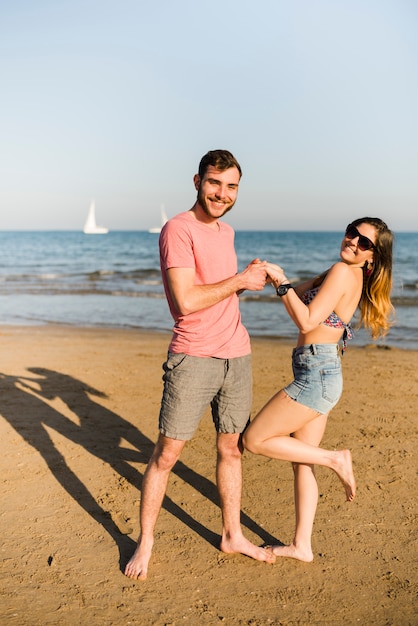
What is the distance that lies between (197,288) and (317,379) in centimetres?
83

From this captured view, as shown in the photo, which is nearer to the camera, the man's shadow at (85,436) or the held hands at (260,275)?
the held hands at (260,275)

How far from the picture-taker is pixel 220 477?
360cm

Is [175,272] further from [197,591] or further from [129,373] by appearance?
[129,373]

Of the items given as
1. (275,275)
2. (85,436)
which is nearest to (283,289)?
(275,275)

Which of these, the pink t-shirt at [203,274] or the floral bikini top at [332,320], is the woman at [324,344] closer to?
the floral bikini top at [332,320]

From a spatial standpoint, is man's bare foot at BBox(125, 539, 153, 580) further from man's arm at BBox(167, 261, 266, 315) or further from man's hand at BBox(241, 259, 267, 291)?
man's hand at BBox(241, 259, 267, 291)

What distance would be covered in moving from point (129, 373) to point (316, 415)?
4873mm

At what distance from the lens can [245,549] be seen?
3.54 meters

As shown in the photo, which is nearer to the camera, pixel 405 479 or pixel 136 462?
pixel 405 479

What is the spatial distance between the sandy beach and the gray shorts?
0.83 meters

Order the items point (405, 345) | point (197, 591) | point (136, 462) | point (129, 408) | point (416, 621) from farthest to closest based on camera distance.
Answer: point (405, 345) → point (129, 408) → point (136, 462) → point (197, 591) → point (416, 621)

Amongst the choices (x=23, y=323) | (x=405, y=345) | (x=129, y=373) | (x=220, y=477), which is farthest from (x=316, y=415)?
(x=23, y=323)

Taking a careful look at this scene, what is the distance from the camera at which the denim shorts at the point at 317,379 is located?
10.8ft

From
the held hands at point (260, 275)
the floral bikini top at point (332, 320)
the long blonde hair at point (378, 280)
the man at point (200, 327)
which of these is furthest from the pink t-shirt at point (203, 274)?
the long blonde hair at point (378, 280)
